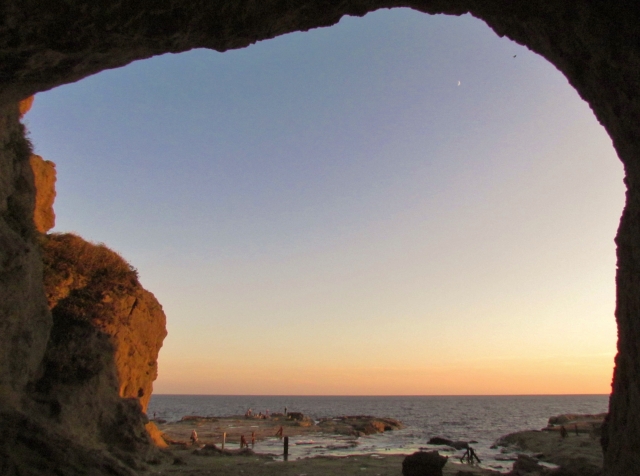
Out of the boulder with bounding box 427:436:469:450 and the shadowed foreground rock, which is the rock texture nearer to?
the shadowed foreground rock

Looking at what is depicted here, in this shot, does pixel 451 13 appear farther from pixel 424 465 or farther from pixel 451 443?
pixel 451 443

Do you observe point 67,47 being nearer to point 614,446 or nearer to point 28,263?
point 28,263

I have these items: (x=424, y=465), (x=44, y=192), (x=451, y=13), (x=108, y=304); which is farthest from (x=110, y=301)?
(x=451, y=13)

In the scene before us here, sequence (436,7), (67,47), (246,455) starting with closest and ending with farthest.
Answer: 1. (67,47)
2. (436,7)
3. (246,455)

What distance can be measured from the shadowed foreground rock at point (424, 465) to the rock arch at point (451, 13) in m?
10.4

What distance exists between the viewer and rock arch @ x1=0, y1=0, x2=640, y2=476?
5770 millimetres

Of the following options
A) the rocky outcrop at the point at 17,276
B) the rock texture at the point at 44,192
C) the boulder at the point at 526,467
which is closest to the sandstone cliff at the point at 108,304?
the rock texture at the point at 44,192

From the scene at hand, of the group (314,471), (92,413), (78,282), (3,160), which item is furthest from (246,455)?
(3,160)

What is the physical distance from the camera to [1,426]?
890 cm

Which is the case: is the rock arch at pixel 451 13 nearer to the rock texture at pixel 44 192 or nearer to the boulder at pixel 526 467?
the rock texture at pixel 44 192

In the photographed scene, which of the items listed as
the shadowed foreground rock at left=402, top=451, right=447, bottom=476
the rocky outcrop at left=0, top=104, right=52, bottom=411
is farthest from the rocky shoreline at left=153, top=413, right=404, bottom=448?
the rocky outcrop at left=0, top=104, right=52, bottom=411

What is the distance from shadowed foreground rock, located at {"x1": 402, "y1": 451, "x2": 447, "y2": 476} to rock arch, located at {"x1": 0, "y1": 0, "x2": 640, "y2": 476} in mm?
10363

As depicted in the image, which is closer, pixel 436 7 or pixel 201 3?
pixel 201 3

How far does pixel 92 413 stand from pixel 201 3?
49.2ft
